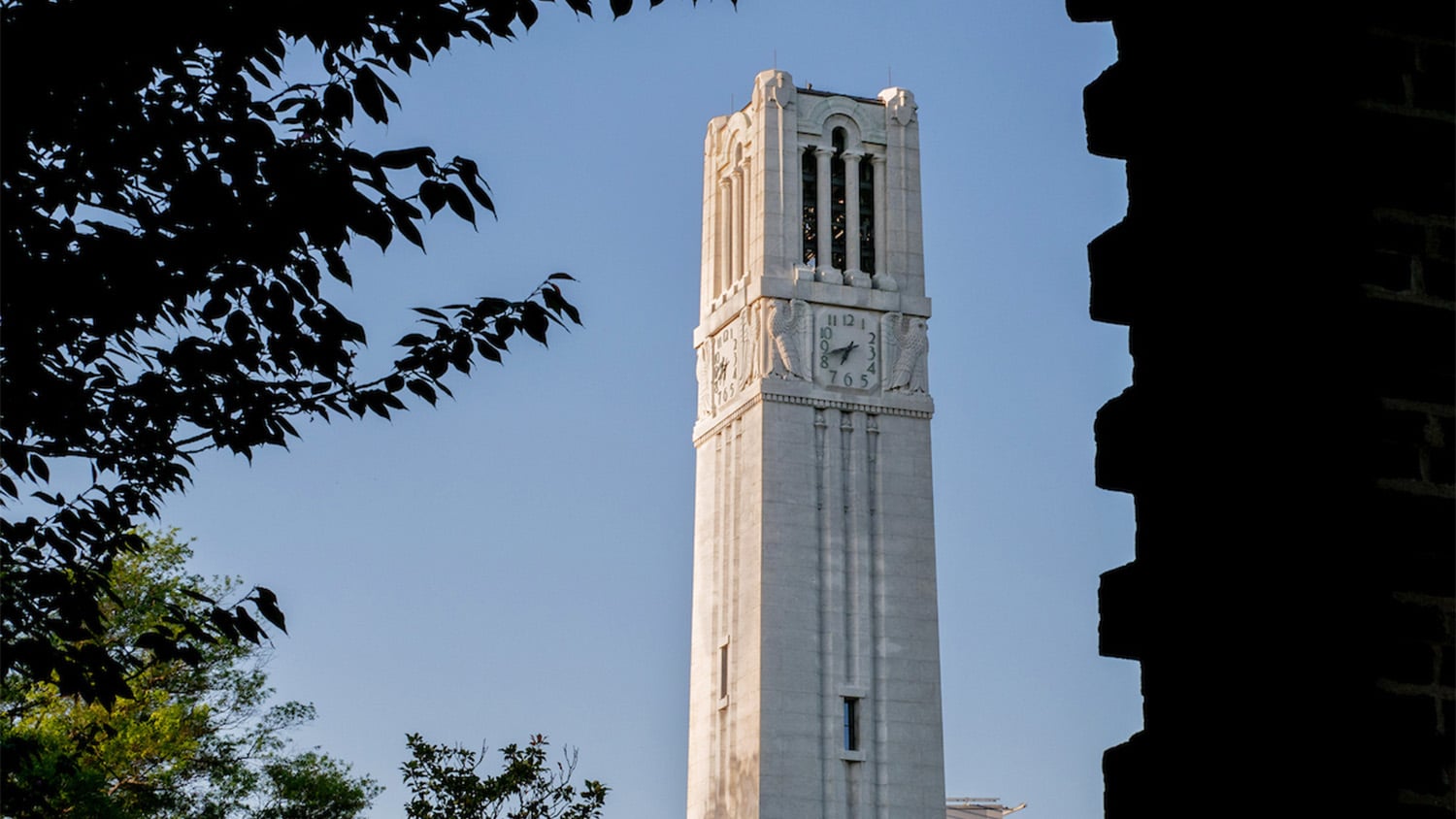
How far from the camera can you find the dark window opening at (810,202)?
58.6 metres

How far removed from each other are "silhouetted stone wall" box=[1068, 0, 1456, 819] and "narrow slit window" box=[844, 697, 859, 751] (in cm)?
5016

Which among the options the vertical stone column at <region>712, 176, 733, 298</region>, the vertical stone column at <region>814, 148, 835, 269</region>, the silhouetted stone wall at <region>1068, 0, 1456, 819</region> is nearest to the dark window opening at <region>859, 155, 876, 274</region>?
the vertical stone column at <region>814, 148, 835, 269</region>

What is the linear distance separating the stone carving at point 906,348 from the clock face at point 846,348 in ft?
1.49

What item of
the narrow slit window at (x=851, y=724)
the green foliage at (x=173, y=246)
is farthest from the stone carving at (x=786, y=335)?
the green foliage at (x=173, y=246)

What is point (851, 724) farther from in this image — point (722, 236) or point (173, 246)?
point (173, 246)

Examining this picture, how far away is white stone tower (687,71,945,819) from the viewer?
5500 centimetres

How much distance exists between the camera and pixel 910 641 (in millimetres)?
56531

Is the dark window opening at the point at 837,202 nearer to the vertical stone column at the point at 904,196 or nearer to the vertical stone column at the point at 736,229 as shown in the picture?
the vertical stone column at the point at 904,196

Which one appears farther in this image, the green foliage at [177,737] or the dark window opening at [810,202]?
the dark window opening at [810,202]

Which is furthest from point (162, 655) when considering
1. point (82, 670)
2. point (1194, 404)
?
point (1194, 404)

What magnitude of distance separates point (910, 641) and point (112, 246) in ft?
158

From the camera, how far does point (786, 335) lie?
5684 cm

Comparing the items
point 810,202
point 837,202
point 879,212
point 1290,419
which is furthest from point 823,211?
point 1290,419

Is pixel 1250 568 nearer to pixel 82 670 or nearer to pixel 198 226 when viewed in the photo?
pixel 198 226
